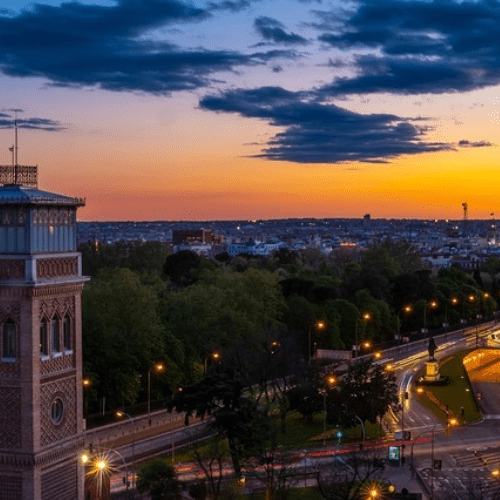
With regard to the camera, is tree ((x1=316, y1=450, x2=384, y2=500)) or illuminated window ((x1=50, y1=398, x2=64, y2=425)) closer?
illuminated window ((x1=50, y1=398, x2=64, y2=425))

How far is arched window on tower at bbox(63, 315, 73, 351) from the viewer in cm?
2812

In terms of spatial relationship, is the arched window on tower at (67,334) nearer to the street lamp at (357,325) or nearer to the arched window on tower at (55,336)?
the arched window on tower at (55,336)

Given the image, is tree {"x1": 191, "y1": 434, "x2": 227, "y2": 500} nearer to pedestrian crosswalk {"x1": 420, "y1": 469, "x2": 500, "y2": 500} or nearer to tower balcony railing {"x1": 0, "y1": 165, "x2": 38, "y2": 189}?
pedestrian crosswalk {"x1": 420, "y1": 469, "x2": 500, "y2": 500}

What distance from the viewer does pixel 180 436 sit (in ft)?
157

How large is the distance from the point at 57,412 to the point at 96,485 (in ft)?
19.7

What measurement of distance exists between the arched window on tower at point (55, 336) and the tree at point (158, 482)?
897cm

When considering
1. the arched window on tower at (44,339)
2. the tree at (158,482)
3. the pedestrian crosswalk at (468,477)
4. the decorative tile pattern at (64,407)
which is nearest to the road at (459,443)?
the pedestrian crosswalk at (468,477)

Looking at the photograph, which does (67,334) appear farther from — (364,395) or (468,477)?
(364,395)

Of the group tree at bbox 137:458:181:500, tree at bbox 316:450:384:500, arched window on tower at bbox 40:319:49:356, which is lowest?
tree at bbox 316:450:384:500

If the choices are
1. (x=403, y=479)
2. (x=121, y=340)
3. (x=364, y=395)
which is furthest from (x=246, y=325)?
(x=403, y=479)

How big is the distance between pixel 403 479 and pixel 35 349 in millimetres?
20677

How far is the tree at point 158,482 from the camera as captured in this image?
3431 centimetres

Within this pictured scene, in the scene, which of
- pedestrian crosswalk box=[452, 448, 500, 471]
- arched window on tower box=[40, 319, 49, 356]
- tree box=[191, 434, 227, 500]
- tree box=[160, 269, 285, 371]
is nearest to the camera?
arched window on tower box=[40, 319, 49, 356]

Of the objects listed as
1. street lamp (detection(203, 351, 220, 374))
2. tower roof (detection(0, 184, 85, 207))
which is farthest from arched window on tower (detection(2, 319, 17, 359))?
street lamp (detection(203, 351, 220, 374))
